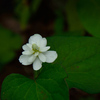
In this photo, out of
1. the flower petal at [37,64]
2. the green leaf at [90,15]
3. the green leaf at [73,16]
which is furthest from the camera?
the green leaf at [73,16]

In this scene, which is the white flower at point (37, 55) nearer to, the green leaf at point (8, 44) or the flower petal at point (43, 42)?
the flower petal at point (43, 42)

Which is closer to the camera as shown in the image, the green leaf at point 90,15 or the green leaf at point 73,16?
the green leaf at point 90,15

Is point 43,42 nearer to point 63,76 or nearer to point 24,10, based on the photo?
point 63,76

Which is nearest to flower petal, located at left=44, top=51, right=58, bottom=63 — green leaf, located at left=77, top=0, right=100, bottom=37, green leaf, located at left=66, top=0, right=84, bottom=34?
green leaf, located at left=77, top=0, right=100, bottom=37

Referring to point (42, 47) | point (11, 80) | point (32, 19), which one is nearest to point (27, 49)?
point (42, 47)

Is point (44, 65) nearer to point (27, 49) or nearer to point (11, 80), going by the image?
point (27, 49)

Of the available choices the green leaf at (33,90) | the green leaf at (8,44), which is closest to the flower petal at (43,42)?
the green leaf at (33,90)

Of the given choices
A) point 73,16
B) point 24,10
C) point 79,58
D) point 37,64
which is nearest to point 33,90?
point 37,64
